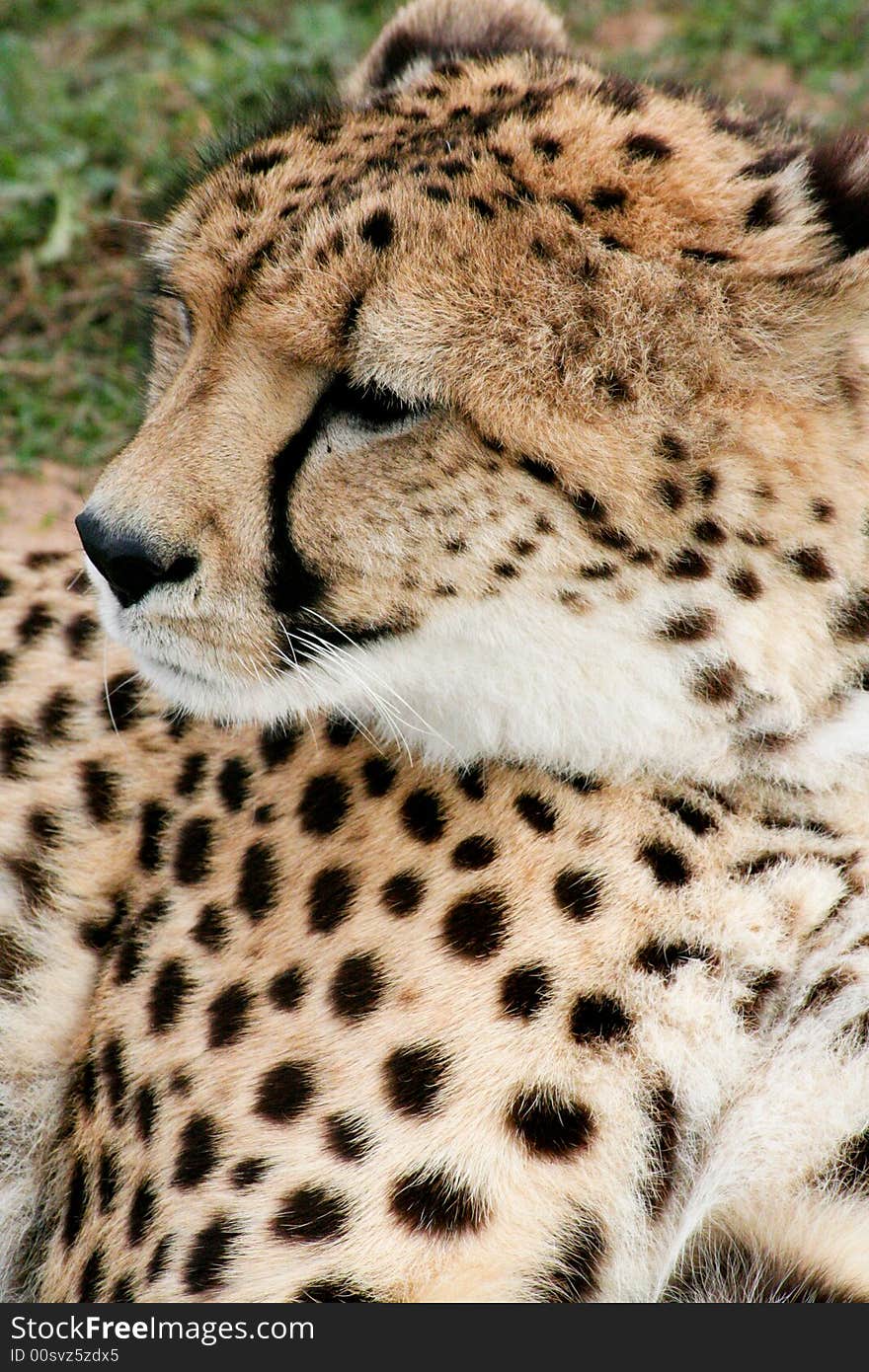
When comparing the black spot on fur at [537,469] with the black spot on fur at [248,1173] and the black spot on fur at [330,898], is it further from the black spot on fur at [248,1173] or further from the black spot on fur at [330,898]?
the black spot on fur at [248,1173]

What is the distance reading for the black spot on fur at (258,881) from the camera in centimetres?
158

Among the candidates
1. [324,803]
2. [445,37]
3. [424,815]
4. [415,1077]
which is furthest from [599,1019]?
[445,37]

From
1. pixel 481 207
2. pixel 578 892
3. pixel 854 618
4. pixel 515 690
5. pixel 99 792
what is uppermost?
pixel 481 207

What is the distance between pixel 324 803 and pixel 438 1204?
0.43 meters

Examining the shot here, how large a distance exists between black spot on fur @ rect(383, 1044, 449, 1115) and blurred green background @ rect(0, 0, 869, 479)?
5.13ft

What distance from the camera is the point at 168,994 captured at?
5.22ft

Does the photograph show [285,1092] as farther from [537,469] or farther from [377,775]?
[537,469]

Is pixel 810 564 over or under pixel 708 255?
under

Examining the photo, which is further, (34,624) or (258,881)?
(34,624)

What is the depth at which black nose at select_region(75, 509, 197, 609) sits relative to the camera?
1.41m

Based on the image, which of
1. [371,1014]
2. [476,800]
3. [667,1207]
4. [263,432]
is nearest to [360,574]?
[263,432]

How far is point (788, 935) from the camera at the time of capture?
56.9 inches

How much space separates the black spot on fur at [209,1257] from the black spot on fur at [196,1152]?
50 millimetres

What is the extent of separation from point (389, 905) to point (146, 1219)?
1.20 ft
